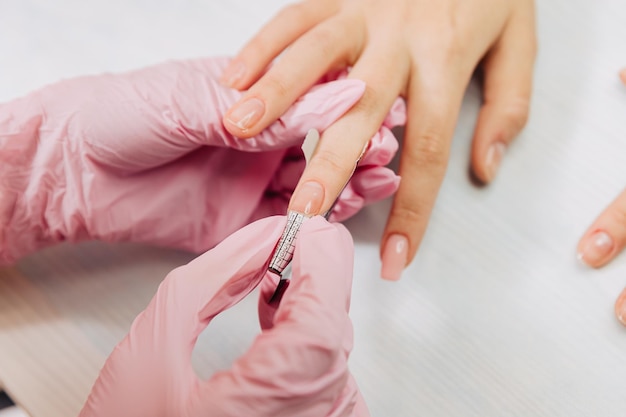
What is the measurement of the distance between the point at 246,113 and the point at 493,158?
1.08ft

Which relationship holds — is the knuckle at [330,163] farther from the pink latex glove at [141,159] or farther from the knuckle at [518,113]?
the knuckle at [518,113]

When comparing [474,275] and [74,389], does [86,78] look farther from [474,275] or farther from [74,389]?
[474,275]

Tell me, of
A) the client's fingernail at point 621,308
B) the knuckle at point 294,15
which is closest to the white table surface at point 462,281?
the client's fingernail at point 621,308

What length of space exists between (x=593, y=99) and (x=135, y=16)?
64 centimetres

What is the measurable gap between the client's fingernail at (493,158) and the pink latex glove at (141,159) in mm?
154

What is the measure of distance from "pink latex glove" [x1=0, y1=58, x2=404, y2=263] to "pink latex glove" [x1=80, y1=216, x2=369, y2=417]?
136 mm

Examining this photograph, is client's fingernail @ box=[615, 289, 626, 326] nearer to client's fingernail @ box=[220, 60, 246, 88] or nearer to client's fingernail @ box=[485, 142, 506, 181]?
client's fingernail @ box=[485, 142, 506, 181]

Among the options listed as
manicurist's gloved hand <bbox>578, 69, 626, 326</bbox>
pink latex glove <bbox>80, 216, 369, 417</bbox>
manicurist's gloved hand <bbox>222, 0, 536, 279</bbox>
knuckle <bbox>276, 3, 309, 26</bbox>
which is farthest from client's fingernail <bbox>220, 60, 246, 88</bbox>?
manicurist's gloved hand <bbox>578, 69, 626, 326</bbox>

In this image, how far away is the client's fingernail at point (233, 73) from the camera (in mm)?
637

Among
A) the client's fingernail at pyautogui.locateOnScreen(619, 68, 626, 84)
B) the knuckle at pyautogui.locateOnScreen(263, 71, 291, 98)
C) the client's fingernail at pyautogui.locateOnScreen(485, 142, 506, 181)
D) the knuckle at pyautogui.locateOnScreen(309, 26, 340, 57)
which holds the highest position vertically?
the client's fingernail at pyautogui.locateOnScreen(619, 68, 626, 84)

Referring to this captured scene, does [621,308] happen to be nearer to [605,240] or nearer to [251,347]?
[605,240]

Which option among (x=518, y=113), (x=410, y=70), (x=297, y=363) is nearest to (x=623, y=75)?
(x=518, y=113)

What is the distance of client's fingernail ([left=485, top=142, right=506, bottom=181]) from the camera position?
0.70 metres

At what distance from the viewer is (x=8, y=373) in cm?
56
